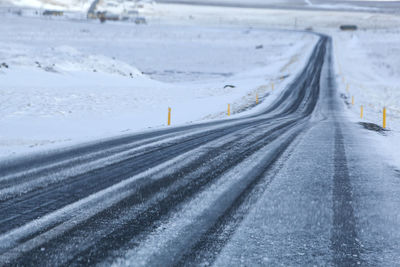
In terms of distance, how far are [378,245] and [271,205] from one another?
5.59ft

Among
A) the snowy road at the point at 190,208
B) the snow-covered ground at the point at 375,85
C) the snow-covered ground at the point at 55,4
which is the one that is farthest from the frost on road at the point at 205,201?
the snow-covered ground at the point at 55,4

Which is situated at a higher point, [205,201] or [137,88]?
[137,88]

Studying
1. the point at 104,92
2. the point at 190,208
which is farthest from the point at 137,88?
the point at 190,208

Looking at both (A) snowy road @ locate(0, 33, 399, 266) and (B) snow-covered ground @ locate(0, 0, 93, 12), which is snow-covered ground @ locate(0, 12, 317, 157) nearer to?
(A) snowy road @ locate(0, 33, 399, 266)

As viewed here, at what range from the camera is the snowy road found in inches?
168

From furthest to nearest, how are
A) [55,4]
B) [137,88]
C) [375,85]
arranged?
[55,4], [375,85], [137,88]

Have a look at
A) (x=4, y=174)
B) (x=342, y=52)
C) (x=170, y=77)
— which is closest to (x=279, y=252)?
(x=4, y=174)

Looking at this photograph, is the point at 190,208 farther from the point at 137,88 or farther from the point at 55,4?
the point at 55,4

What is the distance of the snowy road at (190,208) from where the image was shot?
426 centimetres

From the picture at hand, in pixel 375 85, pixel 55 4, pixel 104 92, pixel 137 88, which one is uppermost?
pixel 55 4

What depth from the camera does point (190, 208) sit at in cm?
565

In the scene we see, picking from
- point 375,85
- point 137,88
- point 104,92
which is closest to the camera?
point 104,92

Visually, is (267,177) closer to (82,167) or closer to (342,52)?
(82,167)

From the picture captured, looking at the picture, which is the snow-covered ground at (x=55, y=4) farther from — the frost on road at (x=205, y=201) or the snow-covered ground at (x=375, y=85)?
Result: the frost on road at (x=205, y=201)
